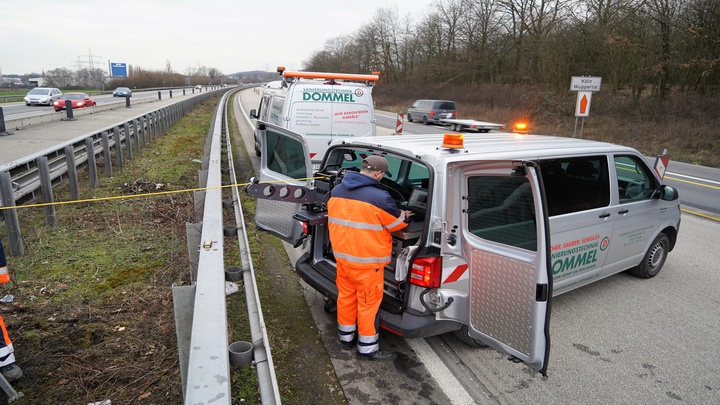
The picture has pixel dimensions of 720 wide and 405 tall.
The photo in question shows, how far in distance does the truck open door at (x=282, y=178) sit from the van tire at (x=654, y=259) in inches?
161

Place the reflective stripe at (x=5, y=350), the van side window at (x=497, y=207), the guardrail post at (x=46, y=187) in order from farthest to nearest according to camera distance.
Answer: the guardrail post at (x=46, y=187)
the van side window at (x=497, y=207)
the reflective stripe at (x=5, y=350)

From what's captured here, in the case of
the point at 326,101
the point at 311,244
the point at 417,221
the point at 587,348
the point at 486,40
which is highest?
the point at 486,40

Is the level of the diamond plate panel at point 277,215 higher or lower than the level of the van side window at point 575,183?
lower

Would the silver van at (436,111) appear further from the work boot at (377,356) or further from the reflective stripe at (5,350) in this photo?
the reflective stripe at (5,350)

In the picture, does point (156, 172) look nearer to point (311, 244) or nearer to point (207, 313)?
point (311, 244)

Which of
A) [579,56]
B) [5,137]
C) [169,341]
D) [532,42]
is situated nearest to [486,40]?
[532,42]

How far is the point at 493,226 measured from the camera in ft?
11.6

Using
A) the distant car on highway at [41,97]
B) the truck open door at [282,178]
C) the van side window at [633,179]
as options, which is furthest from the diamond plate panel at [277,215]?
the distant car on highway at [41,97]

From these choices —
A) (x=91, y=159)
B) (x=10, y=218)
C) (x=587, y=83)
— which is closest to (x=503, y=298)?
(x=10, y=218)

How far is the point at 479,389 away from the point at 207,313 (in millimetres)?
2225

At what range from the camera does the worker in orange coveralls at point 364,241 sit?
141 inches

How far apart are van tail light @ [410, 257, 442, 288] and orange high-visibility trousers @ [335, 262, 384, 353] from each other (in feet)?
0.99

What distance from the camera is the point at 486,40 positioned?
4319 cm

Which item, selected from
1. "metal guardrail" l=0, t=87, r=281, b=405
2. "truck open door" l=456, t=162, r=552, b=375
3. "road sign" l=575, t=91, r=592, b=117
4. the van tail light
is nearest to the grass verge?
"metal guardrail" l=0, t=87, r=281, b=405
